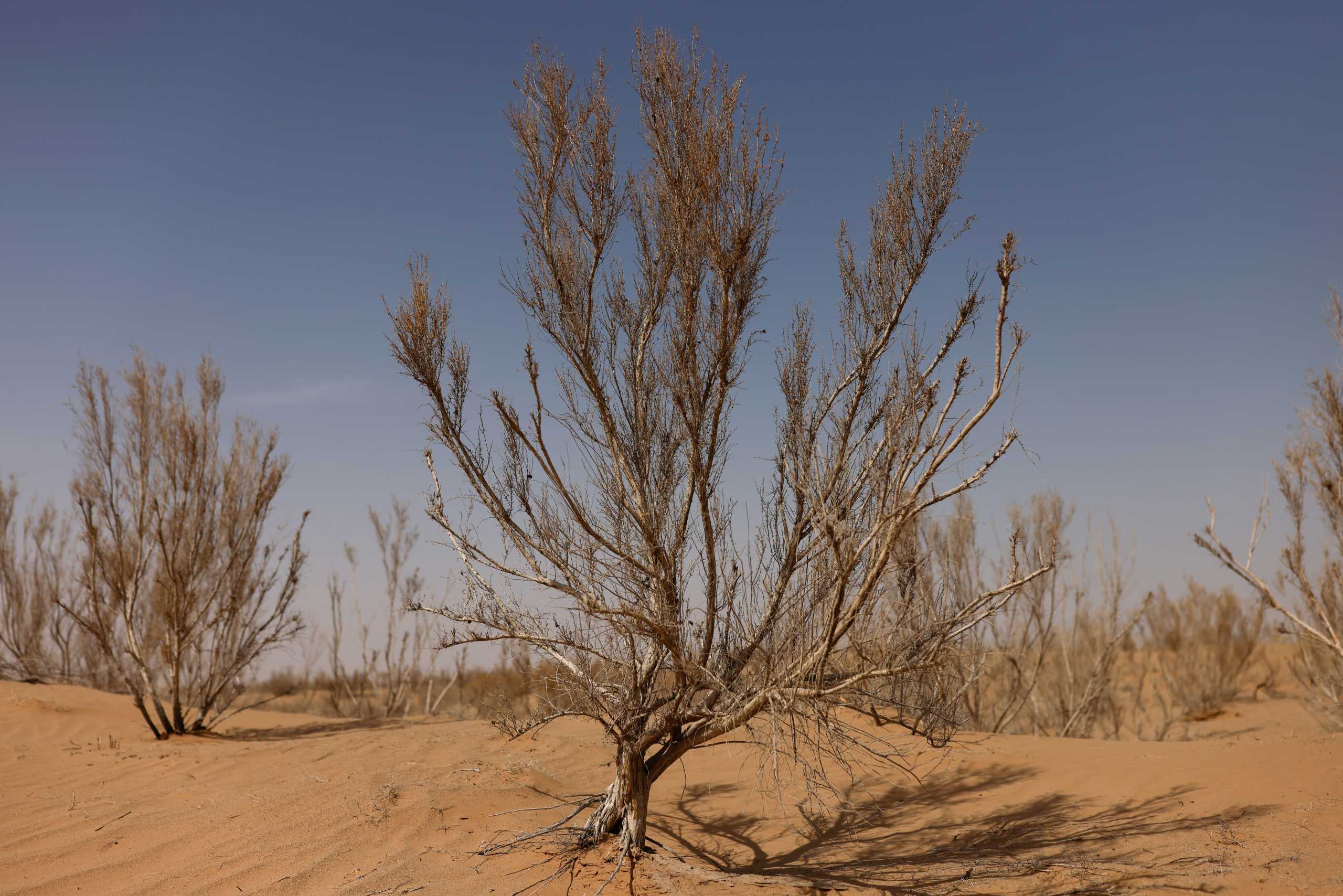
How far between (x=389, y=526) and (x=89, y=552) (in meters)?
5.80

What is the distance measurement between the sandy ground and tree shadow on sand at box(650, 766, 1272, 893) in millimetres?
24

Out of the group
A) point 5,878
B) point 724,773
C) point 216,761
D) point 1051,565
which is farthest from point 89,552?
point 1051,565

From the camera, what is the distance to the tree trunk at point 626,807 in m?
4.88

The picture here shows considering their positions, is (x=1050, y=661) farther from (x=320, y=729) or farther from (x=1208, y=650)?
(x=320, y=729)

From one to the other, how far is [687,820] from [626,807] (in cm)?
214

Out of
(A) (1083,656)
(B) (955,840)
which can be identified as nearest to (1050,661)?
(A) (1083,656)

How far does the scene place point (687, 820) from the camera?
683 cm

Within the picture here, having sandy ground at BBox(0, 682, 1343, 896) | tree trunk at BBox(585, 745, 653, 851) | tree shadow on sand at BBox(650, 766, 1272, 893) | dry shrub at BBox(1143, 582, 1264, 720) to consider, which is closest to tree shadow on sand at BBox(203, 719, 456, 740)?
sandy ground at BBox(0, 682, 1343, 896)

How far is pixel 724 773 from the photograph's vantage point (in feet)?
28.0

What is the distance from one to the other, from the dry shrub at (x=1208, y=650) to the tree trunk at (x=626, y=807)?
567 inches

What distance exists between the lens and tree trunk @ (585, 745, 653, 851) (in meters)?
4.88

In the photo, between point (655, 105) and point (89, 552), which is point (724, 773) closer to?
point (655, 105)

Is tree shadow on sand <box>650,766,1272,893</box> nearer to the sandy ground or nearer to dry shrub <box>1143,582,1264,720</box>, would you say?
the sandy ground

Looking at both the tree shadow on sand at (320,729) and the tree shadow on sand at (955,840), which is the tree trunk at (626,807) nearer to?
the tree shadow on sand at (955,840)
